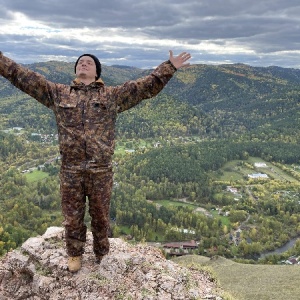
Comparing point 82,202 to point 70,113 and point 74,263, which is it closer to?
point 74,263

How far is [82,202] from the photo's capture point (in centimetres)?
742

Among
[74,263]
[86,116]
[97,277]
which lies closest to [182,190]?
[74,263]

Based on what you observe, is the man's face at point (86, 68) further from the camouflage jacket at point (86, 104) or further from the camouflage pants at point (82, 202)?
the camouflage pants at point (82, 202)

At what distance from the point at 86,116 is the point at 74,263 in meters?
3.23

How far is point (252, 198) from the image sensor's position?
99375mm

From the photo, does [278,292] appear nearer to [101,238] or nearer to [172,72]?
[101,238]

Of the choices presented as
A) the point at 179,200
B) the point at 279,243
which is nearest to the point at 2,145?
the point at 179,200

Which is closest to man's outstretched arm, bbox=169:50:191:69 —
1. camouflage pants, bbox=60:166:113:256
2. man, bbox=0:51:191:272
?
man, bbox=0:51:191:272

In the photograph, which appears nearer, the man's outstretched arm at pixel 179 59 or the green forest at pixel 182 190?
the man's outstretched arm at pixel 179 59

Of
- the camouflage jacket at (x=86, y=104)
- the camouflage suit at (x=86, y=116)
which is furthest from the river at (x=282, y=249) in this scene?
the camouflage jacket at (x=86, y=104)

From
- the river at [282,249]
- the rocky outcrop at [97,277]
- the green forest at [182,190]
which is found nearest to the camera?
the rocky outcrop at [97,277]

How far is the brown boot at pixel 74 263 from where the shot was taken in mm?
7895

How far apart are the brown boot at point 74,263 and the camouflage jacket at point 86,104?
2.20m

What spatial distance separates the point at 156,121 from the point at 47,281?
190m
